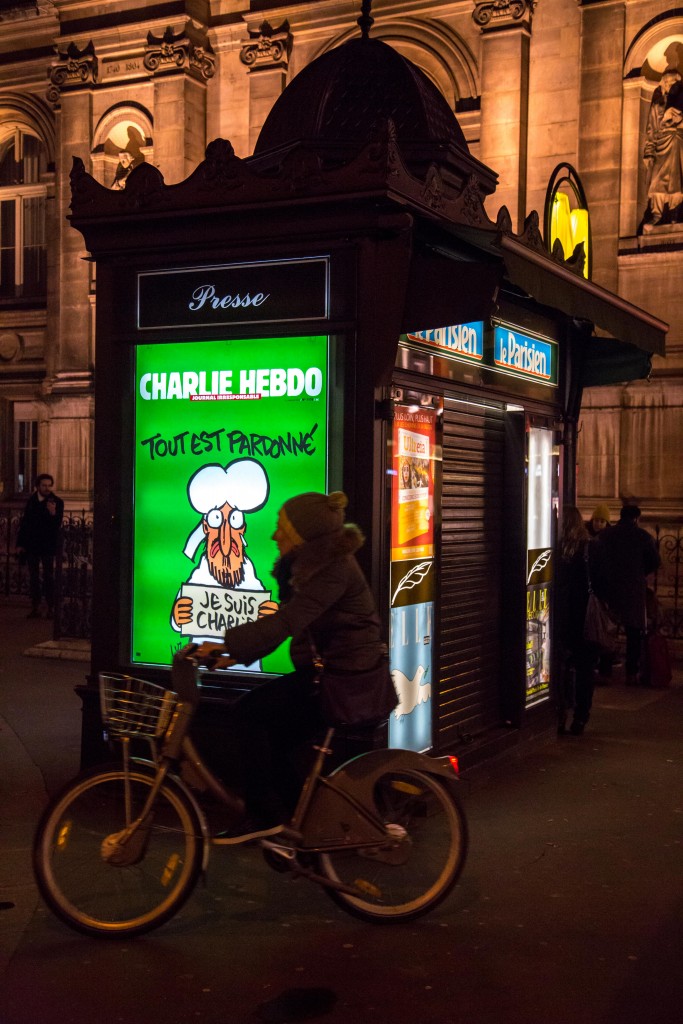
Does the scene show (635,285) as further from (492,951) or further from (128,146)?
(492,951)

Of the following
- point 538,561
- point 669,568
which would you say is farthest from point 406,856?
point 669,568

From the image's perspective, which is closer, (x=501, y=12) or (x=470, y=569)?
(x=470, y=569)

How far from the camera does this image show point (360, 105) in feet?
26.7

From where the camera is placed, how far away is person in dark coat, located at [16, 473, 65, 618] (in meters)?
17.0

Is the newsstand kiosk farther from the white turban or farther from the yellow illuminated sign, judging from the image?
the yellow illuminated sign

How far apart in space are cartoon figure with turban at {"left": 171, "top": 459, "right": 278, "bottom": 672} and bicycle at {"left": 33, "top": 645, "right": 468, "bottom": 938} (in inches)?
71.2

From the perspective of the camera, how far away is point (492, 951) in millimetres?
4902

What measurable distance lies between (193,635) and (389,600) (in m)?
1.19

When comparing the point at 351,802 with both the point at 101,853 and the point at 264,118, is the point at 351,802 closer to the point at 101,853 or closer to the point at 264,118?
the point at 101,853

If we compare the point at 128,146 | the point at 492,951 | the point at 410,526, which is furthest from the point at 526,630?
the point at 128,146

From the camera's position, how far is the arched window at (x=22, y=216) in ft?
85.3

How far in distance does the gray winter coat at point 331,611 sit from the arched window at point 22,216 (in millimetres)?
22117

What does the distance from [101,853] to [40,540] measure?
12426mm

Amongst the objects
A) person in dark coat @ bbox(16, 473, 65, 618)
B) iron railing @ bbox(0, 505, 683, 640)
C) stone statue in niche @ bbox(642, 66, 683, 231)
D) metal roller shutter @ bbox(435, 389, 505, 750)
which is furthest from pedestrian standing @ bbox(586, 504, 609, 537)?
person in dark coat @ bbox(16, 473, 65, 618)
